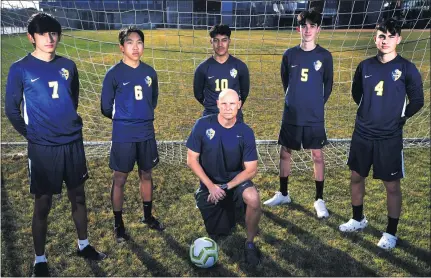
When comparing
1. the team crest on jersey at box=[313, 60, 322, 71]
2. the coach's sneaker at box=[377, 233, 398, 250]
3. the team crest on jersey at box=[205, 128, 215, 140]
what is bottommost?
the coach's sneaker at box=[377, 233, 398, 250]

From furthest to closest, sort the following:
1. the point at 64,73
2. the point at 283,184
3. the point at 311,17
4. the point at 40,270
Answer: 1. the point at 283,184
2. the point at 311,17
3. the point at 40,270
4. the point at 64,73

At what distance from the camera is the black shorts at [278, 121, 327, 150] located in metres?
4.32

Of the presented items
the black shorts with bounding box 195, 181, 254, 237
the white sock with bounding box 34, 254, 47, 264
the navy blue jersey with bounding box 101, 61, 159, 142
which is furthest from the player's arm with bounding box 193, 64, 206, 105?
the white sock with bounding box 34, 254, 47, 264

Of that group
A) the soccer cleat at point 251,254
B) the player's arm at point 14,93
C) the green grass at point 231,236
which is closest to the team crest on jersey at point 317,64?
the green grass at point 231,236

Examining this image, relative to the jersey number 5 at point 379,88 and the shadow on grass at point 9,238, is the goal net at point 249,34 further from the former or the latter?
the shadow on grass at point 9,238

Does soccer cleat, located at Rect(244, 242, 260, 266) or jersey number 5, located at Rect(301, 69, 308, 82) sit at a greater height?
jersey number 5, located at Rect(301, 69, 308, 82)

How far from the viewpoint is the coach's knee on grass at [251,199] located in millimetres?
3432

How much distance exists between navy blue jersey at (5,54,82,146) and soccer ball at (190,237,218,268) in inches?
55.3

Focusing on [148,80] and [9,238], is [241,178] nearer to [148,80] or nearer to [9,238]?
[148,80]

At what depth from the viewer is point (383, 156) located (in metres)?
3.64

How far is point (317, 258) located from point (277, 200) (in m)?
1.10

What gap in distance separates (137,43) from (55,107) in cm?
96

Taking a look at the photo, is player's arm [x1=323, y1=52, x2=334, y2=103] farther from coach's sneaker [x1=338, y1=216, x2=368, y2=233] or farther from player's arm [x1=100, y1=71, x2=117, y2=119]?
player's arm [x1=100, y1=71, x2=117, y2=119]

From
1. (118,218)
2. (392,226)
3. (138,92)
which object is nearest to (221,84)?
(138,92)
